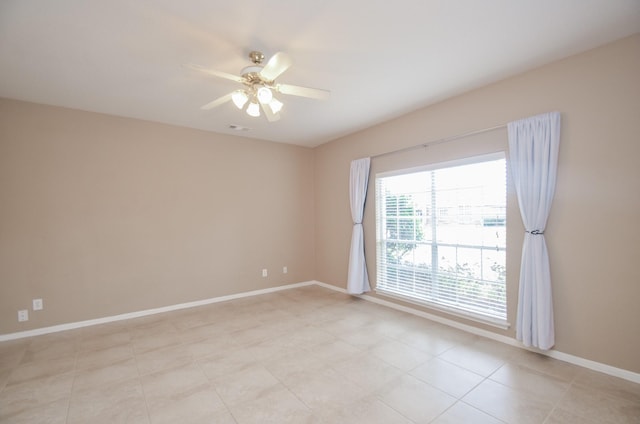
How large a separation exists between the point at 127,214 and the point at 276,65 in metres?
3.25

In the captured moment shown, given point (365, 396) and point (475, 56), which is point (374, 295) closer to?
point (365, 396)

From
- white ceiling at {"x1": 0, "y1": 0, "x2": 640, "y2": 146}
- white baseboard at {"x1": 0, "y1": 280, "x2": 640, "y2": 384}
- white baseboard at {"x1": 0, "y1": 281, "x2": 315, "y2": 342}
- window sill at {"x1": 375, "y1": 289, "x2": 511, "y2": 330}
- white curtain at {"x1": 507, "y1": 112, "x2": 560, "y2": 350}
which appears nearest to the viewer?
white ceiling at {"x1": 0, "y1": 0, "x2": 640, "y2": 146}

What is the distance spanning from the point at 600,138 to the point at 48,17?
4463 mm

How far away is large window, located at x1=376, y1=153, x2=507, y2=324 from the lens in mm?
3127

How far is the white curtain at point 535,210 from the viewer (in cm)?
262

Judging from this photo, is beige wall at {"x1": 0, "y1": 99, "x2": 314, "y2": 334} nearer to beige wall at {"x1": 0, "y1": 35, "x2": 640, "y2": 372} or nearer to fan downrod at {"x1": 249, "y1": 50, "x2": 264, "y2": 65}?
beige wall at {"x1": 0, "y1": 35, "x2": 640, "y2": 372}

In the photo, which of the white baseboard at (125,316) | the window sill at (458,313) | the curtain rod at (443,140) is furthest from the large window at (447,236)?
the white baseboard at (125,316)

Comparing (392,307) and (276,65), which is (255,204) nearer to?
(392,307)

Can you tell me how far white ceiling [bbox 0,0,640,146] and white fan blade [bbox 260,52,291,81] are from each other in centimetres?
31

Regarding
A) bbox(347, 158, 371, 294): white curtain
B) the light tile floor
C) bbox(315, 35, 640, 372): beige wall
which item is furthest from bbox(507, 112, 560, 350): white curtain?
bbox(347, 158, 371, 294): white curtain

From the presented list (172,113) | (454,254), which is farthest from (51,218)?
(454,254)

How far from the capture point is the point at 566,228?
2.61 metres

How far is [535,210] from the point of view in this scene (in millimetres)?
2725

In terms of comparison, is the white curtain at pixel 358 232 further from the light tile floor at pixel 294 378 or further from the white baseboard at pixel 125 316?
the white baseboard at pixel 125 316
